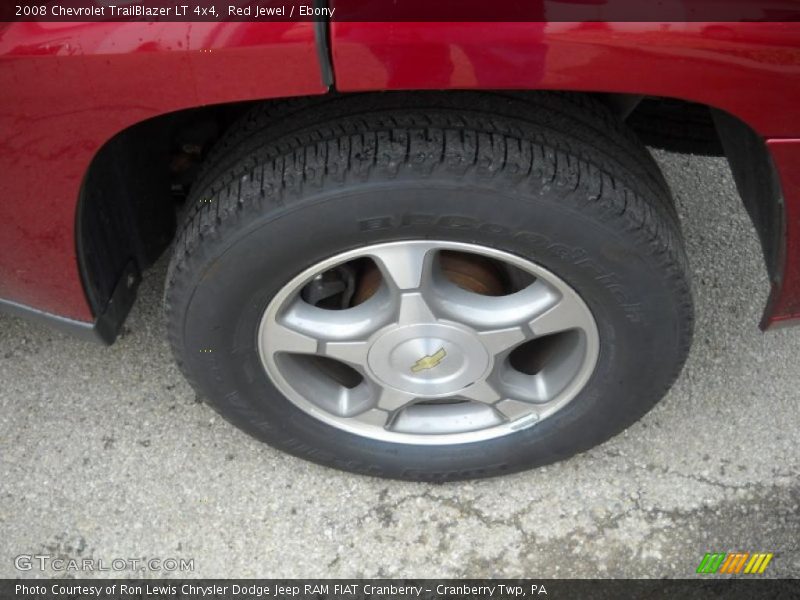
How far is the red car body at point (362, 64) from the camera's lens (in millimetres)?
1415

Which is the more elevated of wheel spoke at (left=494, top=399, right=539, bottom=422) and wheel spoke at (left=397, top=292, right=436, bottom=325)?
wheel spoke at (left=397, top=292, right=436, bottom=325)

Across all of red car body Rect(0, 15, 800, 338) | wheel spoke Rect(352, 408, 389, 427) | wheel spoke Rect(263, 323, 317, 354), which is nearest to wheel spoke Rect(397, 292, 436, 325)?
wheel spoke Rect(263, 323, 317, 354)

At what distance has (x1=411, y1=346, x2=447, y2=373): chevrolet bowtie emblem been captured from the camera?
199 cm

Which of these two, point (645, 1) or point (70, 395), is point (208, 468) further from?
point (645, 1)

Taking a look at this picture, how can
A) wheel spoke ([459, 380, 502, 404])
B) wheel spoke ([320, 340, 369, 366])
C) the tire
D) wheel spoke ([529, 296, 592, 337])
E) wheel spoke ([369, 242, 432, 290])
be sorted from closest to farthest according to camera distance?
1. the tire
2. wheel spoke ([369, 242, 432, 290])
3. wheel spoke ([529, 296, 592, 337])
4. wheel spoke ([320, 340, 369, 366])
5. wheel spoke ([459, 380, 502, 404])

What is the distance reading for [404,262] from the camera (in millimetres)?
1787

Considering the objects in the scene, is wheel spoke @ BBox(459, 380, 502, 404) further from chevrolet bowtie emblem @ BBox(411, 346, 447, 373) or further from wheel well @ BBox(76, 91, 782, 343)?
wheel well @ BBox(76, 91, 782, 343)

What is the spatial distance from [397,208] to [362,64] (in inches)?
12.3

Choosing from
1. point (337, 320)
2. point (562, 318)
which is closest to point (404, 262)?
point (337, 320)

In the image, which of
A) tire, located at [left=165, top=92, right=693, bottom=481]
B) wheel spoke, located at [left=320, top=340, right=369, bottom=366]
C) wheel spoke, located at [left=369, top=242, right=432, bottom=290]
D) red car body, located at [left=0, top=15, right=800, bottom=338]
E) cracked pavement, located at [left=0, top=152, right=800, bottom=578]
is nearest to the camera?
red car body, located at [left=0, top=15, right=800, bottom=338]

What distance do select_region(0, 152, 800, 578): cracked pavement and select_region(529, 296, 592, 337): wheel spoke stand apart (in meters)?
0.59

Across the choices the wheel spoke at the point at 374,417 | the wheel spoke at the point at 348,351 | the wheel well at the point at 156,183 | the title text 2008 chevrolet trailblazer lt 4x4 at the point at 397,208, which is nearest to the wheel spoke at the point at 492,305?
the title text 2008 chevrolet trailblazer lt 4x4 at the point at 397,208

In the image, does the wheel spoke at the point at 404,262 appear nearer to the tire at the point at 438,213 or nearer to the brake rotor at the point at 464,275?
the tire at the point at 438,213
